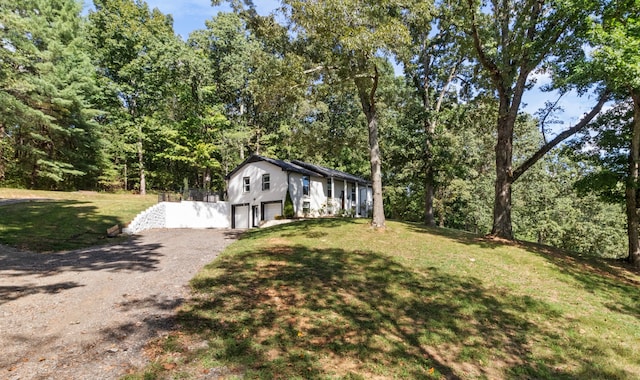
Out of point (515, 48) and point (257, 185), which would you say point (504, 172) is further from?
point (257, 185)

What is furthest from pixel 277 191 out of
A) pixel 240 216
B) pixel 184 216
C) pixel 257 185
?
pixel 184 216

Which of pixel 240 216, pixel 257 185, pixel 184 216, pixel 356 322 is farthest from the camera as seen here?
pixel 240 216

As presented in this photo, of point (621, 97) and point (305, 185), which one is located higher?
point (621, 97)

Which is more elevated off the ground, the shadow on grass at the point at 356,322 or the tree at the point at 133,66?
the tree at the point at 133,66

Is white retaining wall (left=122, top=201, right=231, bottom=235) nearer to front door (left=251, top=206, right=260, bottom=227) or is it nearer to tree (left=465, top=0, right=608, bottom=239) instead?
front door (left=251, top=206, right=260, bottom=227)

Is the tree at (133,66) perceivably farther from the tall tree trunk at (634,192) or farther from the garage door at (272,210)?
the tall tree trunk at (634,192)

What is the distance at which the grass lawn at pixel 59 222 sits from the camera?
536 inches

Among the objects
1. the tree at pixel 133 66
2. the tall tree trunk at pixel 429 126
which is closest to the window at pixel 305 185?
the tall tree trunk at pixel 429 126

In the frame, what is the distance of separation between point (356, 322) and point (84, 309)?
5135 millimetres

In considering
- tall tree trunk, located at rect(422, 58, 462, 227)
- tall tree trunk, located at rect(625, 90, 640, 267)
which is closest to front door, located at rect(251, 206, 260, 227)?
tall tree trunk, located at rect(422, 58, 462, 227)

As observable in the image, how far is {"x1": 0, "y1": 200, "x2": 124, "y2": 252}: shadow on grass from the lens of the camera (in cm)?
1344

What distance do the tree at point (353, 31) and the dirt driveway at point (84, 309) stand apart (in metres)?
9.68

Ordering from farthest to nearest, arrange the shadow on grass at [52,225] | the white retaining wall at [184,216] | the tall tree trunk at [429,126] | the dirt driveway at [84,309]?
1. the tall tree trunk at [429,126]
2. the white retaining wall at [184,216]
3. the shadow on grass at [52,225]
4. the dirt driveway at [84,309]

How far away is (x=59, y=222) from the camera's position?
1717cm
